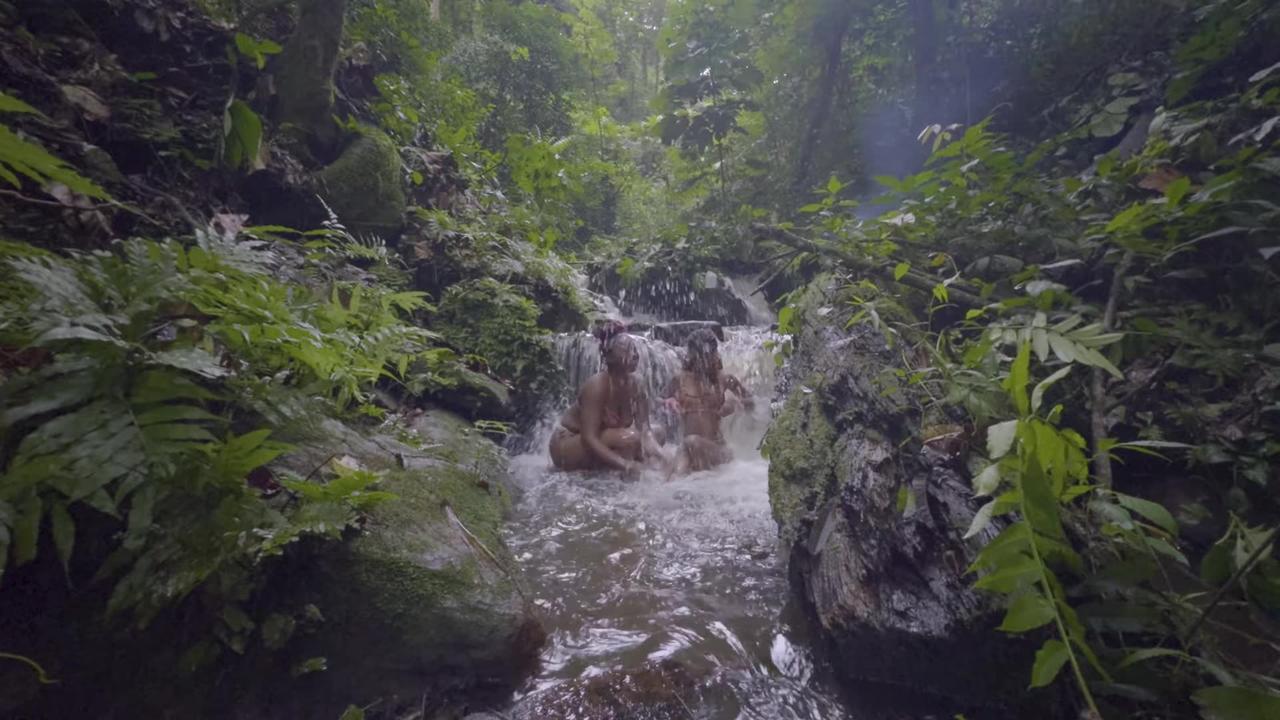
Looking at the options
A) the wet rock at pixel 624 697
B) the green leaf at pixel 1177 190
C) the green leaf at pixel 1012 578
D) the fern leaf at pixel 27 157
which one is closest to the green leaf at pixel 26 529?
the fern leaf at pixel 27 157

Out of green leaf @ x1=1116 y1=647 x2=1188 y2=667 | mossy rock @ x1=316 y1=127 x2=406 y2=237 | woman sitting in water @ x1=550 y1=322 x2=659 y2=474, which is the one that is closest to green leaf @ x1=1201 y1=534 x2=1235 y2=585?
green leaf @ x1=1116 y1=647 x2=1188 y2=667

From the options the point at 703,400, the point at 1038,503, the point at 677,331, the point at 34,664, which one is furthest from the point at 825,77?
the point at 34,664

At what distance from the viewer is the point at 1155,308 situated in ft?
7.47

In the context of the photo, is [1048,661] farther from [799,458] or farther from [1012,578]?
[799,458]

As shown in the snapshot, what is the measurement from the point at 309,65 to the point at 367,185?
103 cm

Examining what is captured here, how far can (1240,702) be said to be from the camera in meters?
0.97

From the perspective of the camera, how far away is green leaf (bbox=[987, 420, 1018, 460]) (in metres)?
1.34

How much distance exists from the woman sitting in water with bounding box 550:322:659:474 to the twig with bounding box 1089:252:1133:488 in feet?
10.3

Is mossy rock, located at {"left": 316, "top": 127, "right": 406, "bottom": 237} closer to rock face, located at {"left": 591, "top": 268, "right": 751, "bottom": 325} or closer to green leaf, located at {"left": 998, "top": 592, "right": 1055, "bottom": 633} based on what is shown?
rock face, located at {"left": 591, "top": 268, "right": 751, "bottom": 325}

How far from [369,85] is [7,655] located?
6.53m

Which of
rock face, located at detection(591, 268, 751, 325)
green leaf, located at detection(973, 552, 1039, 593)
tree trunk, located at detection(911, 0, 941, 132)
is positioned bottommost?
green leaf, located at detection(973, 552, 1039, 593)

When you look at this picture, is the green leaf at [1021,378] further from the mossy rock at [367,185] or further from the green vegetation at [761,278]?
the mossy rock at [367,185]

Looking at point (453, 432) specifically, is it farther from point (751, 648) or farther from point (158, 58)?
point (158, 58)

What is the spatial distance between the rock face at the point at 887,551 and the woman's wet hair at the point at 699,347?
8.07 ft
